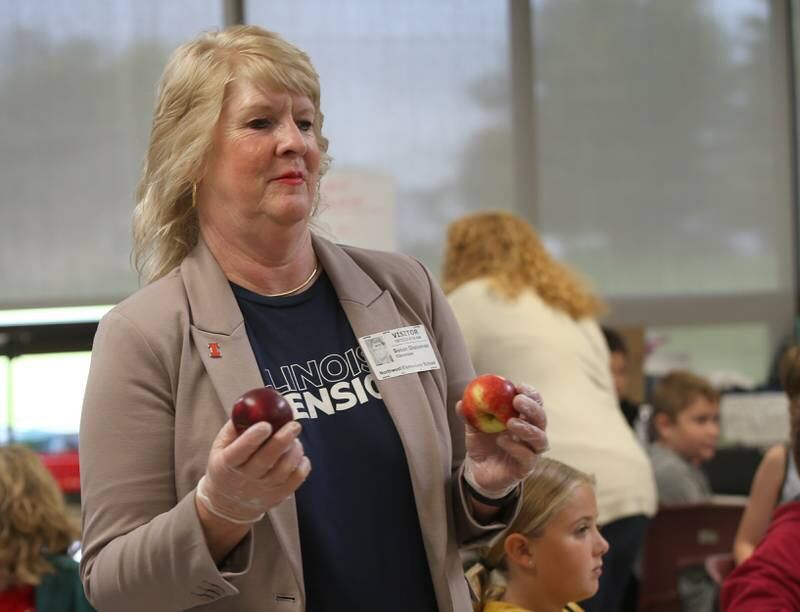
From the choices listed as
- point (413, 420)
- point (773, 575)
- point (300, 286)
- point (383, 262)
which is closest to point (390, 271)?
point (383, 262)

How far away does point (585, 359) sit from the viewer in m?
3.52

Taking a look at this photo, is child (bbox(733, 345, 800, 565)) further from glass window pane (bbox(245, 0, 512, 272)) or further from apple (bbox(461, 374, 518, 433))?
glass window pane (bbox(245, 0, 512, 272))

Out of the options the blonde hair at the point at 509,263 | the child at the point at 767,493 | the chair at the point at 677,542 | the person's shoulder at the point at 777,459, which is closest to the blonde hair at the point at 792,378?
the child at the point at 767,493

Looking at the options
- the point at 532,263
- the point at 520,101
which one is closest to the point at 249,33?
the point at 532,263

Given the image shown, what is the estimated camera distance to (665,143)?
267 inches

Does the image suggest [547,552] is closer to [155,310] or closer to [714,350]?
[155,310]

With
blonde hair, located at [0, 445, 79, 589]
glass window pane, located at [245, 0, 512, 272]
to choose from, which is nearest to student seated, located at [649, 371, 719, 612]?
glass window pane, located at [245, 0, 512, 272]

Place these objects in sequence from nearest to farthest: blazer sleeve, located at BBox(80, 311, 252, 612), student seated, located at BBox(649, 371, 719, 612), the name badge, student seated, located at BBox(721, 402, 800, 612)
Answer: blazer sleeve, located at BBox(80, 311, 252, 612), the name badge, student seated, located at BBox(721, 402, 800, 612), student seated, located at BBox(649, 371, 719, 612)

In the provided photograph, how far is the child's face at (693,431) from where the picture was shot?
192 inches

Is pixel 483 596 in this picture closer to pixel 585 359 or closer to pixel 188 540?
pixel 188 540

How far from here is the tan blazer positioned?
140 centimetres

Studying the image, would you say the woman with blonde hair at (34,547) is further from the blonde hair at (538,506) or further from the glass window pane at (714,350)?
the glass window pane at (714,350)

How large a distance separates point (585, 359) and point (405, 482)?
2031 millimetres

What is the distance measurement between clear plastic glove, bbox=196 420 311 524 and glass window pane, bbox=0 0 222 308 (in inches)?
190
